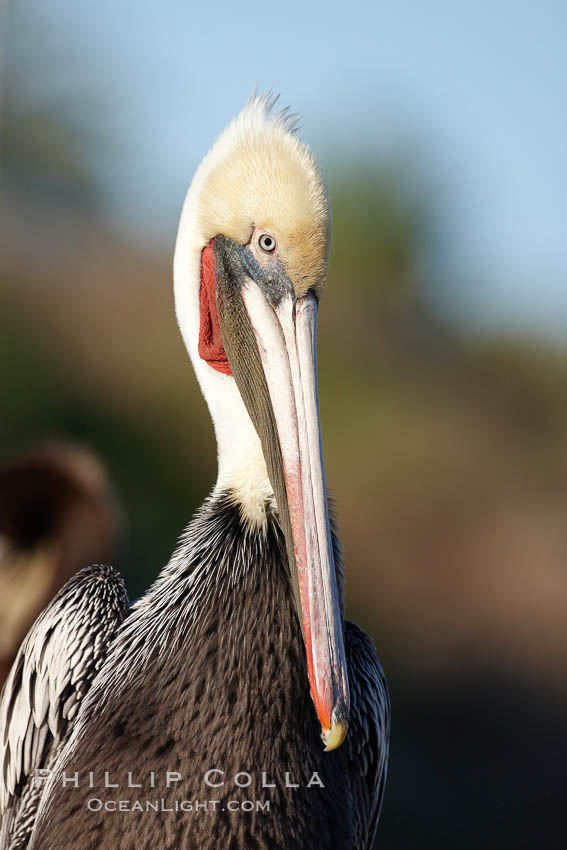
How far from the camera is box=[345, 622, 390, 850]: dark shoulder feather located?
1.60 m

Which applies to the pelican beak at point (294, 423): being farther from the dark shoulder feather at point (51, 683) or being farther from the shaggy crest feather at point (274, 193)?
the dark shoulder feather at point (51, 683)

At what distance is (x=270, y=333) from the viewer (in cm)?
140

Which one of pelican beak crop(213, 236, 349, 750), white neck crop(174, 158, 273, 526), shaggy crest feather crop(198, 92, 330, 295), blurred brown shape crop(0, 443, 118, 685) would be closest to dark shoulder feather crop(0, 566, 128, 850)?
white neck crop(174, 158, 273, 526)

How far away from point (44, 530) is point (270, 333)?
5.21 ft

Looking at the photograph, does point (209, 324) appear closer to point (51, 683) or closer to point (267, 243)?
point (267, 243)

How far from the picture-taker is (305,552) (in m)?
1.30

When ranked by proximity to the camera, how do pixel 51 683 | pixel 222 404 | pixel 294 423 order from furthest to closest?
1. pixel 51 683
2. pixel 222 404
3. pixel 294 423

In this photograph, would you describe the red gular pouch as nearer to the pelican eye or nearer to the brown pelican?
the brown pelican

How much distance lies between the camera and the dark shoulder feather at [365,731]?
1604mm

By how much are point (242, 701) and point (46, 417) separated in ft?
13.7

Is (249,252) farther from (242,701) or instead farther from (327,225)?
(242,701)

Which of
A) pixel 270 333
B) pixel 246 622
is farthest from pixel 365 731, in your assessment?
pixel 270 333

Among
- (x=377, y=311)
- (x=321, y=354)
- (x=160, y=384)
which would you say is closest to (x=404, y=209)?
(x=377, y=311)

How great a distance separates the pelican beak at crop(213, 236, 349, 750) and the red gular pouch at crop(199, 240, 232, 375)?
3cm
